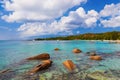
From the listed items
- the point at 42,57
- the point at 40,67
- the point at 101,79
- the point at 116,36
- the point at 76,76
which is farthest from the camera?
the point at 116,36

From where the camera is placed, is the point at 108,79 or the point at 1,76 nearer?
the point at 108,79

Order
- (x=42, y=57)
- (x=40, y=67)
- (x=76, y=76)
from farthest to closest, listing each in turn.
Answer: (x=42, y=57) → (x=40, y=67) → (x=76, y=76)

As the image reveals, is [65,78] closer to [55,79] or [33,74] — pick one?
[55,79]

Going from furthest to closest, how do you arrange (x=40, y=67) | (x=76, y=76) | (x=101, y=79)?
(x=40, y=67)
(x=76, y=76)
(x=101, y=79)

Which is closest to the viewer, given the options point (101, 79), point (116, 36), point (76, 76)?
point (101, 79)

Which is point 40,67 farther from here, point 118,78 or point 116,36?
point 116,36

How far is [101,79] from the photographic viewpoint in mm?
14375

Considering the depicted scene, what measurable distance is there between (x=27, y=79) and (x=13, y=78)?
1.70m

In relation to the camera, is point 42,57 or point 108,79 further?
point 42,57

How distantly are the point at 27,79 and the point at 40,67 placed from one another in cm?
377

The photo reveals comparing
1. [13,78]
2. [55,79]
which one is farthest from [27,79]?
[55,79]

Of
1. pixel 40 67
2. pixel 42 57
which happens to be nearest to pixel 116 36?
pixel 42 57

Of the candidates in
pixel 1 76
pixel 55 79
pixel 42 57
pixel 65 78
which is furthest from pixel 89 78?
pixel 42 57

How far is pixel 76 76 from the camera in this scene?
50.9 feet
